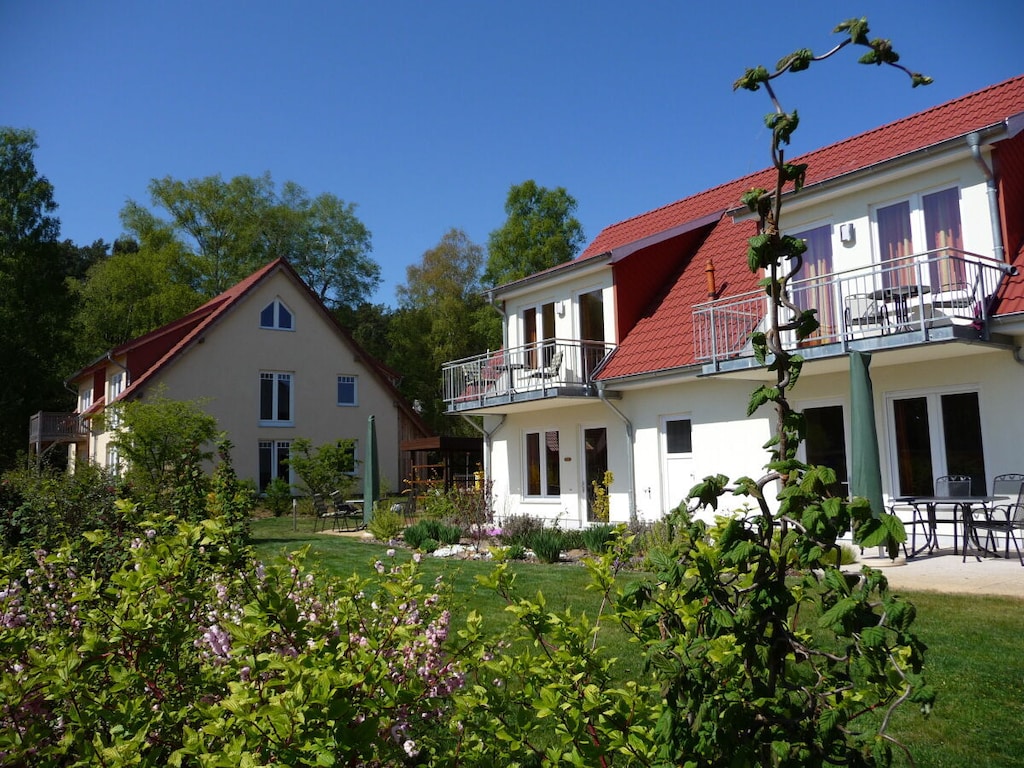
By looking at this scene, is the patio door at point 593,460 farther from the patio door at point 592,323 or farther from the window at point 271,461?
the window at point 271,461

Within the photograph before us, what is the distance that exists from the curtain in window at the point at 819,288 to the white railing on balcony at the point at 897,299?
0.06 ft

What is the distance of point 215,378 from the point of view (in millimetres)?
28453

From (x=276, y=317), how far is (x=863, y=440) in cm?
2513

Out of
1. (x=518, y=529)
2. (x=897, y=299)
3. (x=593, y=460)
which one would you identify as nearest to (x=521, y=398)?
(x=593, y=460)

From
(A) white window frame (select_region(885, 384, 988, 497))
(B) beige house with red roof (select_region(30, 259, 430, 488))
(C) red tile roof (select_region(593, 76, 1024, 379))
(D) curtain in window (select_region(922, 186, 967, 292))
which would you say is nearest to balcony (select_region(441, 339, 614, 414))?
(C) red tile roof (select_region(593, 76, 1024, 379))

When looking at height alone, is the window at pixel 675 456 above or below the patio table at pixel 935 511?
above

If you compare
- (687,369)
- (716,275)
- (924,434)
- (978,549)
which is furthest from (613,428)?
(978,549)

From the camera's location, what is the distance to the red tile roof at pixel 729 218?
1318 centimetres

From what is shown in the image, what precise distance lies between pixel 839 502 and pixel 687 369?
13124 millimetres

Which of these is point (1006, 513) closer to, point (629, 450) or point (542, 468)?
point (629, 450)

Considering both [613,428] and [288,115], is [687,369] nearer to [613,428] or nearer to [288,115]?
[613,428]

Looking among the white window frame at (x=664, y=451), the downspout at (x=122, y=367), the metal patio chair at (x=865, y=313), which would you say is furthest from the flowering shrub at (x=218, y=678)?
the downspout at (x=122, y=367)

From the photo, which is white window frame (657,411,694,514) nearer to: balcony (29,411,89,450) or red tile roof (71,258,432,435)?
red tile roof (71,258,432,435)

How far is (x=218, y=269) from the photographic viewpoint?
4344 centimetres
